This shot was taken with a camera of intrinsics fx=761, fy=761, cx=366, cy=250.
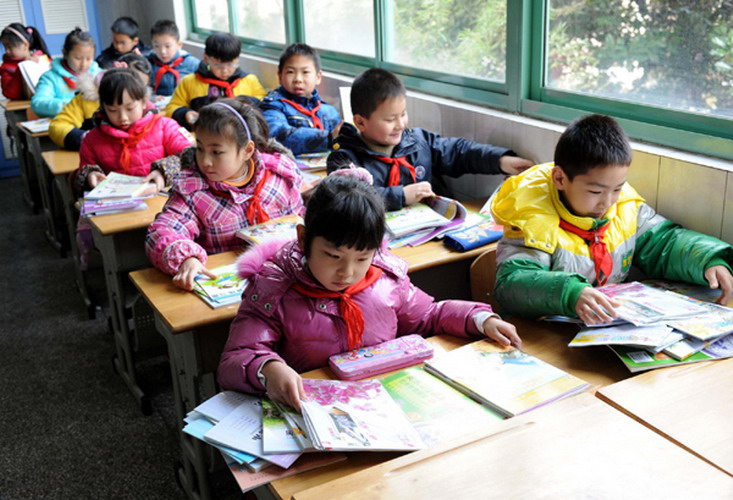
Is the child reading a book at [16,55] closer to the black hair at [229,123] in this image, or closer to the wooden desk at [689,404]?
the black hair at [229,123]

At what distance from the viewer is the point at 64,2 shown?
671cm

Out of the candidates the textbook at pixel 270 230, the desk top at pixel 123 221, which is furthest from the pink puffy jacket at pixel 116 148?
the textbook at pixel 270 230

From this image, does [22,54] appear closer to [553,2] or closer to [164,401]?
[164,401]

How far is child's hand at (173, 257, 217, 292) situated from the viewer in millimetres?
2111

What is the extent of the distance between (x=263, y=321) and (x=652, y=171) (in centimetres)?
131

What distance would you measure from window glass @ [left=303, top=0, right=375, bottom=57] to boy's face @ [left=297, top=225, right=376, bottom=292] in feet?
8.66

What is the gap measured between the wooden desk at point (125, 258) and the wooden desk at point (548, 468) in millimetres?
1703

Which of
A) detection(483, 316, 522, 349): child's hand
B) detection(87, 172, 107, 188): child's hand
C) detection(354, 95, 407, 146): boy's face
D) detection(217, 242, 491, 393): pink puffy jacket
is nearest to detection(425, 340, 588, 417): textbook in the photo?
detection(483, 316, 522, 349): child's hand

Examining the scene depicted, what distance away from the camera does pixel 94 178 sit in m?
3.24

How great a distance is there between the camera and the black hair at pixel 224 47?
4.49 metres

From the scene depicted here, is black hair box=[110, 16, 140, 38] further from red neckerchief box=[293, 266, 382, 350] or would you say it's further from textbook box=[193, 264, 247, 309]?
red neckerchief box=[293, 266, 382, 350]

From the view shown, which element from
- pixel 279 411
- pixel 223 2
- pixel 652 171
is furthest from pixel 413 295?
pixel 223 2

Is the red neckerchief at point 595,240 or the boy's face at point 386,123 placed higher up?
the boy's face at point 386,123

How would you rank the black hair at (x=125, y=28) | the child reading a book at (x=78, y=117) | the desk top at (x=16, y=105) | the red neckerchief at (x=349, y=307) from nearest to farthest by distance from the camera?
the red neckerchief at (x=349, y=307) → the child reading a book at (x=78, y=117) → the desk top at (x=16, y=105) → the black hair at (x=125, y=28)
